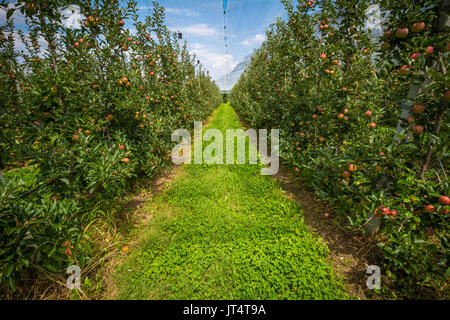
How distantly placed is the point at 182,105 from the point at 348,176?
6.29 m

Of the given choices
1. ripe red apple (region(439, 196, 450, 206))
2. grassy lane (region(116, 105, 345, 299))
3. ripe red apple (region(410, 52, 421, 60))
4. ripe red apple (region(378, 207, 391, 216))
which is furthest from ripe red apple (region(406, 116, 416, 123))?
grassy lane (region(116, 105, 345, 299))

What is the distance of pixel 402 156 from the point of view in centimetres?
203

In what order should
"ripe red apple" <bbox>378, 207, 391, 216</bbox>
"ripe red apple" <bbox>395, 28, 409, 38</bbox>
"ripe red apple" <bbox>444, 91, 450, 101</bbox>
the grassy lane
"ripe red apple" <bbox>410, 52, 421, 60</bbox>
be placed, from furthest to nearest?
the grassy lane
"ripe red apple" <bbox>378, 207, 391, 216</bbox>
"ripe red apple" <bbox>395, 28, 409, 38</bbox>
"ripe red apple" <bbox>410, 52, 421, 60</bbox>
"ripe red apple" <bbox>444, 91, 450, 101</bbox>

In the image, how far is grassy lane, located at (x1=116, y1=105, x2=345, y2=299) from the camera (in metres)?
2.21

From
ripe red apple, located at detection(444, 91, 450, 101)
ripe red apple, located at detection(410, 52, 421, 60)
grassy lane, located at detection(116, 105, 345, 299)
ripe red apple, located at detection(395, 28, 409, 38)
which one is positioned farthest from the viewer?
grassy lane, located at detection(116, 105, 345, 299)

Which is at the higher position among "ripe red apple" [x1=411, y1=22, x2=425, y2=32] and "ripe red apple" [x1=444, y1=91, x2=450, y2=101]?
"ripe red apple" [x1=411, y1=22, x2=425, y2=32]

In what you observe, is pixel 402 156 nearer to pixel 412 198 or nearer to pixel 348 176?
pixel 412 198

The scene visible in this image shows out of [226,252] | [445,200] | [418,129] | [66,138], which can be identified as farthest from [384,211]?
[66,138]

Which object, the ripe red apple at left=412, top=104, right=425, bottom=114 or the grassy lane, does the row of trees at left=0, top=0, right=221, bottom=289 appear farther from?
the ripe red apple at left=412, top=104, right=425, bottom=114

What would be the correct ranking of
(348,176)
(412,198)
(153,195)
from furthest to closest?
(153,195)
(348,176)
(412,198)

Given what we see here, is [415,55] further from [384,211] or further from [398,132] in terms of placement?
[384,211]

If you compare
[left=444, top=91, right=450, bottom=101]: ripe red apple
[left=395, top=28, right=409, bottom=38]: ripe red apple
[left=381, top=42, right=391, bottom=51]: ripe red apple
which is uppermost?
[left=395, top=28, right=409, bottom=38]: ripe red apple
